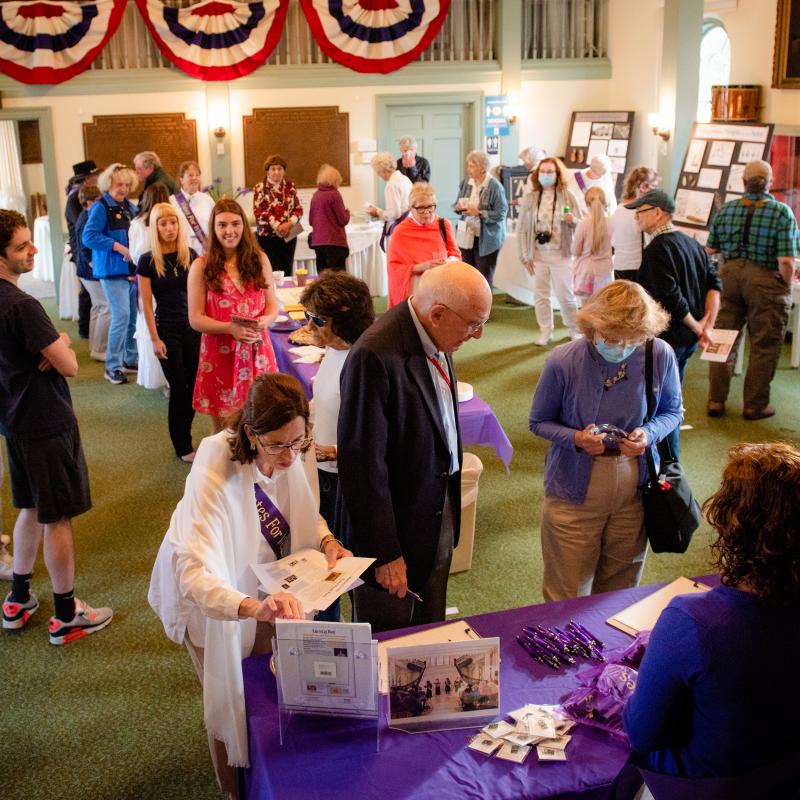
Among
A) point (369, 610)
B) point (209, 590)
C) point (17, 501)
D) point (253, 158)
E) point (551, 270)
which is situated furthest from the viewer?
point (253, 158)

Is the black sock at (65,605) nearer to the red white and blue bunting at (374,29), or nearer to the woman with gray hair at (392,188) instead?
the woman with gray hair at (392,188)

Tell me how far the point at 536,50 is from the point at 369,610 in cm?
1063

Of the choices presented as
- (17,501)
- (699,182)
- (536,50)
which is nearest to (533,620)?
(17,501)

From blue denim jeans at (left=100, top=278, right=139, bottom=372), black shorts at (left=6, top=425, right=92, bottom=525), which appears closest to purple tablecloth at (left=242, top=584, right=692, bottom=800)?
black shorts at (left=6, top=425, right=92, bottom=525)

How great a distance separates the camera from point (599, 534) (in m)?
2.94

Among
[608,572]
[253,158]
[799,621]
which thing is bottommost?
[608,572]

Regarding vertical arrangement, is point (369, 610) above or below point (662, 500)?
below

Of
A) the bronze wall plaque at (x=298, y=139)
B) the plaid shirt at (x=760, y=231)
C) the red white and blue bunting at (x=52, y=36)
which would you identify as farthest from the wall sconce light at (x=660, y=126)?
the red white and blue bunting at (x=52, y=36)

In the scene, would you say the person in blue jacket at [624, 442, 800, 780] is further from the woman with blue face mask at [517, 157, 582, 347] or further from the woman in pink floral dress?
the woman with blue face mask at [517, 157, 582, 347]

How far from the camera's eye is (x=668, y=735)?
1.59 metres

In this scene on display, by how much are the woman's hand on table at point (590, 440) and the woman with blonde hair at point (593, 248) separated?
4.25 m

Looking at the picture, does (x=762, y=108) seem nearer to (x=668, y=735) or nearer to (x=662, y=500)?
(x=662, y=500)

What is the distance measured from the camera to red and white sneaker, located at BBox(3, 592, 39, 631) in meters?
3.65

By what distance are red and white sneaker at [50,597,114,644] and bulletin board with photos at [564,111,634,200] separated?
366 inches
